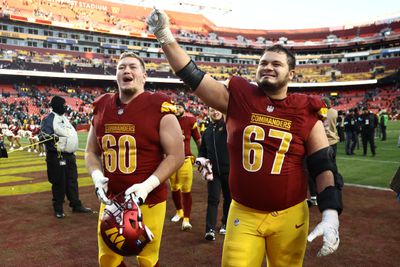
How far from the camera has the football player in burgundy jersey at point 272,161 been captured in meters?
2.58

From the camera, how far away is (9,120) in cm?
3366

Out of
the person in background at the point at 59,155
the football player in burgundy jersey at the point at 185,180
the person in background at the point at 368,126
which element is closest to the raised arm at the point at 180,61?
the football player in burgundy jersey at the point at 185,180

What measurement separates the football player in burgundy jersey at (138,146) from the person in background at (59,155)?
416 cm

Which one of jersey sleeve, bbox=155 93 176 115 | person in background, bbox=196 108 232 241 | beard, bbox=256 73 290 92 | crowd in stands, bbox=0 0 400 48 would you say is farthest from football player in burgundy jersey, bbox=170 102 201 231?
crowd in stands, bbox=0 0 400 48

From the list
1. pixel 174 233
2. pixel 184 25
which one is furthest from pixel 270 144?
pixel 184 25

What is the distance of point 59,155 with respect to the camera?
6.93 metres

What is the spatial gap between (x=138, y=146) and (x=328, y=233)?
5.16 feet

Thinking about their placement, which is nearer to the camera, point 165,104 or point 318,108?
point 318,108

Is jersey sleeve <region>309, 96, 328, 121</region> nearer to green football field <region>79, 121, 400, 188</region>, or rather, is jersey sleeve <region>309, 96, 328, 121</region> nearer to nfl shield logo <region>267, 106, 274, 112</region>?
nfl shield logo <region>267, 106, 274, 112</region>

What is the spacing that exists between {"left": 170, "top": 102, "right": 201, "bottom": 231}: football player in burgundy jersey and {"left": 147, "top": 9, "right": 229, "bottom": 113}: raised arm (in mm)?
3668

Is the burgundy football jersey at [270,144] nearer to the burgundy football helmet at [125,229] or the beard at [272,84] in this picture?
the beard at [272,84]

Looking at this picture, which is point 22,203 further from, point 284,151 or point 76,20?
point 76,20

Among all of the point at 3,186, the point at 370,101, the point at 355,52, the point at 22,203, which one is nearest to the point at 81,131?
the point at 3,186

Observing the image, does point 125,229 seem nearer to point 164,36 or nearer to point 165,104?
point 165,104
